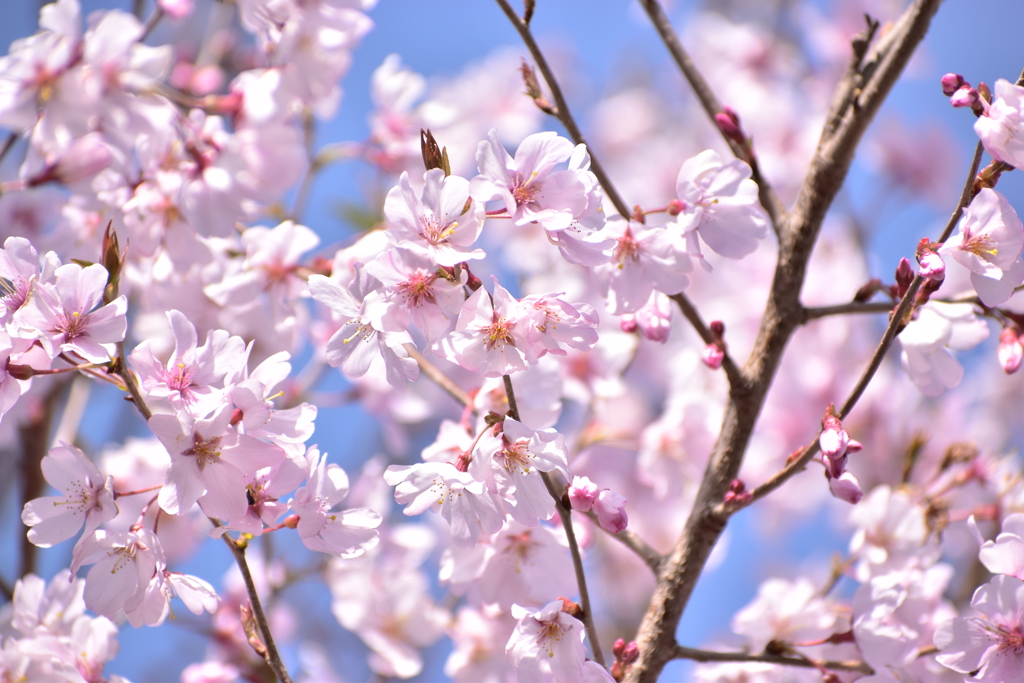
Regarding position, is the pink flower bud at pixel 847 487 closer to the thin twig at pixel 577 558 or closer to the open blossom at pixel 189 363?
the thin twig at pixel 577 558

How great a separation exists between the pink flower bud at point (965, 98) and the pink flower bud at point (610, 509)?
68 cm

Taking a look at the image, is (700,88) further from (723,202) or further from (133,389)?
(133,389)

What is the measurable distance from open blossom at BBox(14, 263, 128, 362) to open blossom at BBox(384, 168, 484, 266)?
0.35 meters

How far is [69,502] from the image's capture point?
966 mm

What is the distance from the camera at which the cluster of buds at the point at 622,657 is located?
1066 mm

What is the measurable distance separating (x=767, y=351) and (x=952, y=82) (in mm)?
456

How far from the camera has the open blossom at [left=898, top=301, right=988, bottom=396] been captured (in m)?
1.14

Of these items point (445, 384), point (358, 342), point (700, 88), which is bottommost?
point (358, 342)

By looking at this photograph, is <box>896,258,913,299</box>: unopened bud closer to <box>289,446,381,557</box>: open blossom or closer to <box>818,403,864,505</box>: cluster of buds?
<box>818,403,864,505</box>: cluster of buds

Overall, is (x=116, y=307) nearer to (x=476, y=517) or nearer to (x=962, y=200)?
(x=476, y=517)

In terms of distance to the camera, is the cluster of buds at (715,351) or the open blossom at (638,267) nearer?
the open blossom at (638,267)

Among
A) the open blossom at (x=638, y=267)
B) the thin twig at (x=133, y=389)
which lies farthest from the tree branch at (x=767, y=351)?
the thin twig at (x=133, y=389)

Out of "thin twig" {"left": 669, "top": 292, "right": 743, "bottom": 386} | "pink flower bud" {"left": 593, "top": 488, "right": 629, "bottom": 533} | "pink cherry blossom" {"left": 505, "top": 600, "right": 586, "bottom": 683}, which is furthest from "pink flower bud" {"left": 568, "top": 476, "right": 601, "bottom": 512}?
"thin twig" {"left": 669, "top": 292, "right": 743, "bottom": 386}

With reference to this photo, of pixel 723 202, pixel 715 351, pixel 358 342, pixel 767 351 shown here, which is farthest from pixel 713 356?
pixel 358 342
